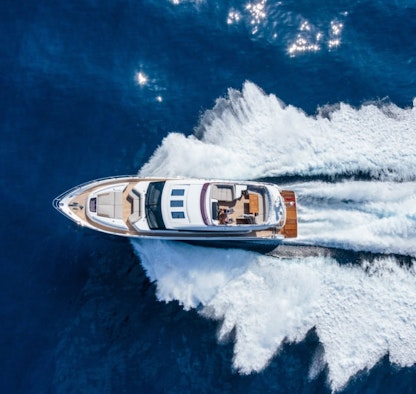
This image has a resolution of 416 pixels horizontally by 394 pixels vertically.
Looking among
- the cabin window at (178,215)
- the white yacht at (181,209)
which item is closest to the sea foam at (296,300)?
the white yacht at (181,209)

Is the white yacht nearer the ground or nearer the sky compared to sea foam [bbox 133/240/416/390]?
nearer the sky

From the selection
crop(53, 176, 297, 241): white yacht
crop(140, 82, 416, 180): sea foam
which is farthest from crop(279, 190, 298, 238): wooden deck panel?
crop(140, 82, 416, 180): sea foam

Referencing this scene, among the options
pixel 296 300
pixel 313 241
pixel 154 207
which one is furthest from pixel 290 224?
pixel 154 207

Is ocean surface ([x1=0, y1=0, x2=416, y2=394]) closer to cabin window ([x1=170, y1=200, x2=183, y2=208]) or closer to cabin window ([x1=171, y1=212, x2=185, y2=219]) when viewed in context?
cabin window ([x1=171, y1=212, x2=185, y2=219])

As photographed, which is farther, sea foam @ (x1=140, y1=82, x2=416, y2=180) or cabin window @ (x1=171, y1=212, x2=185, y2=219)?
sea foam @ (x1=140, y1=82, x2=416, y2=180)

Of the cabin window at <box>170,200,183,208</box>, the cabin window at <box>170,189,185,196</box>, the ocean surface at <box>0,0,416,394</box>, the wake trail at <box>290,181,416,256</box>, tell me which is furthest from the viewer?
the wake trail at <box>290,181,416,256</box>

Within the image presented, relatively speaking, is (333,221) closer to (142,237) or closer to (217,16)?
(142,237)


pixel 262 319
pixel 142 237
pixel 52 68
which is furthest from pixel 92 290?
pixel 52 68

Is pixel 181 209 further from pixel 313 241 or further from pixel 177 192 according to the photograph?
pixel 313 241

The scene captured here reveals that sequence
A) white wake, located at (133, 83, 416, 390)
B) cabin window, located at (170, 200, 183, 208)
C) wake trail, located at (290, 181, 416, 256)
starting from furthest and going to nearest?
wake trail, located at (290, 181, 416, 256)
white wake, located at (133, 83, 416, 390)
cabin window, located at (170, 200, 183, 208)
